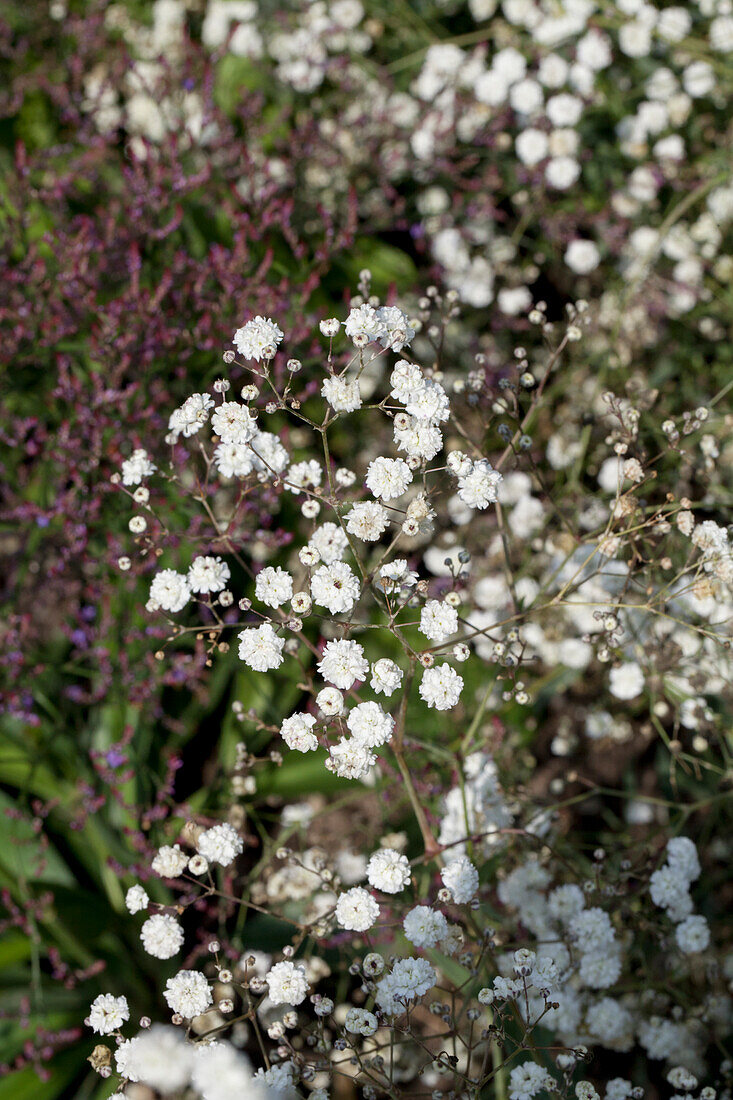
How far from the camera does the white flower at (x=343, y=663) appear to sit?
4.73 ft

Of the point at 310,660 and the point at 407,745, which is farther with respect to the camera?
the point at 310,660

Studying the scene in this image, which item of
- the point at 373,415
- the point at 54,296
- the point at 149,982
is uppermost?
the point at 54,296

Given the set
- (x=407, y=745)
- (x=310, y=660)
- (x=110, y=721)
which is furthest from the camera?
(x=310, y=660)

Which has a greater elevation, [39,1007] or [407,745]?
[407,745]

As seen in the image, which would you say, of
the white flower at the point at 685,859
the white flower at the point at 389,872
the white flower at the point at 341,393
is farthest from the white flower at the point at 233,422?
the white flower at the point at 685,859

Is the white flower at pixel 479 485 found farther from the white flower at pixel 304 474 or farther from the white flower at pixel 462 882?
the white flower at pixel 462 882

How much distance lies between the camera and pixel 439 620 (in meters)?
1.48

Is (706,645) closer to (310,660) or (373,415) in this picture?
(310,660)

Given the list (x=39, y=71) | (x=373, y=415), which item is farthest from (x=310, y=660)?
(x=39, y=71)

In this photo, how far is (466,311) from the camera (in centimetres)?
312

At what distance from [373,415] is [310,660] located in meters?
0.92

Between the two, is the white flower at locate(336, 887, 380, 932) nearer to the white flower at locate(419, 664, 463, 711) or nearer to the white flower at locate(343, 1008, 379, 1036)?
the white flower at locate(343, 1008, 379, 1036)

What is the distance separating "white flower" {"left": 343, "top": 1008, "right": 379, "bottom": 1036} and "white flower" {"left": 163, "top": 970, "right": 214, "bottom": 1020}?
25 centimetres

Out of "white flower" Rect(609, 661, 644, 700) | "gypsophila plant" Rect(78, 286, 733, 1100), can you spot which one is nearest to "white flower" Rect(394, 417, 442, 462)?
"gypsophila plant" Rect(78, 286, 733, 1100)
